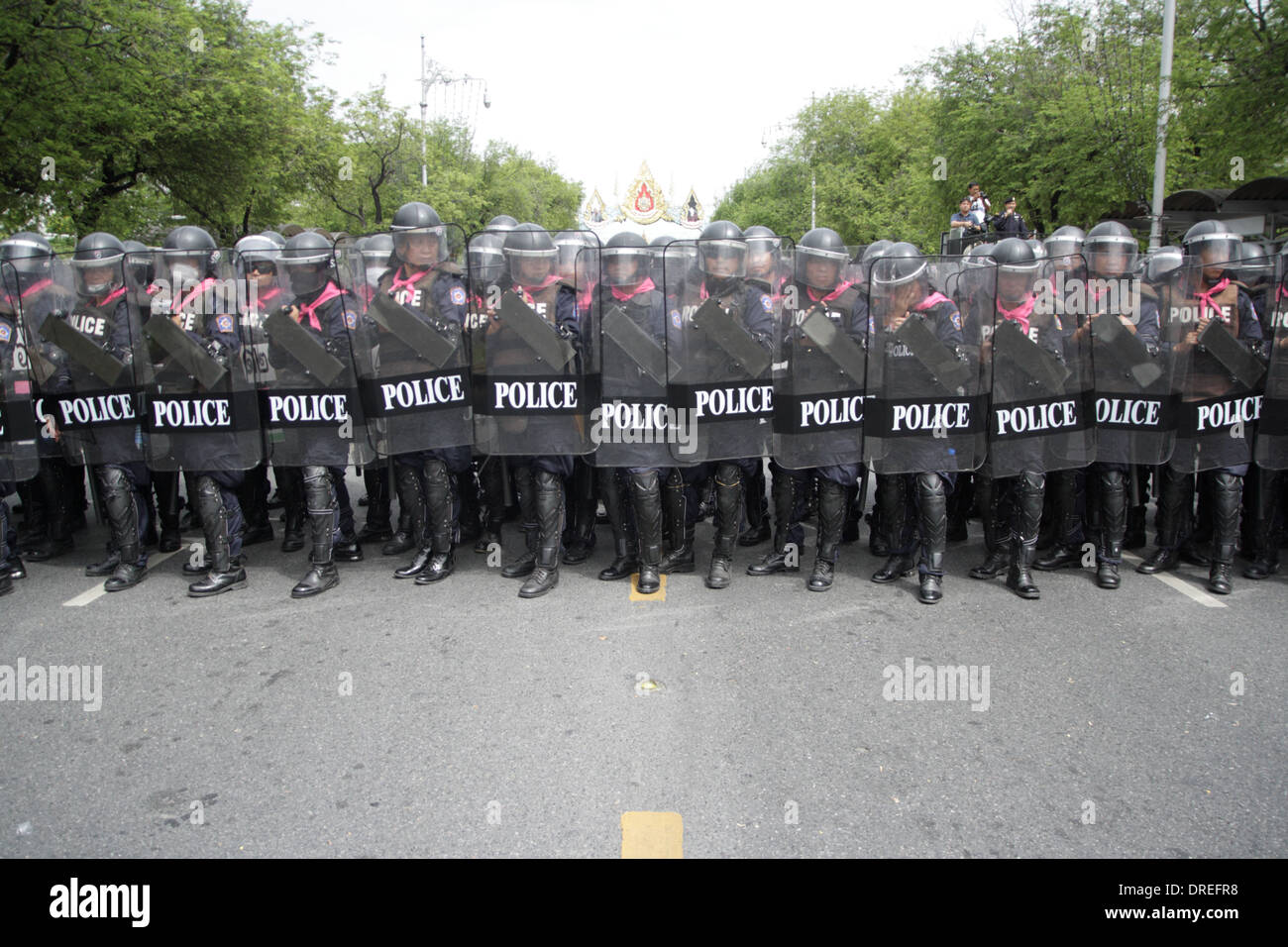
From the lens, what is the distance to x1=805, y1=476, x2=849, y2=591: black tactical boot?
212 inches

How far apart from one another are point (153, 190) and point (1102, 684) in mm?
17217

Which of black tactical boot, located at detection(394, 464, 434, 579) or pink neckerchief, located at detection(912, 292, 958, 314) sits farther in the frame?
black tactical boot, located at detection(394, 464, 434, 579)

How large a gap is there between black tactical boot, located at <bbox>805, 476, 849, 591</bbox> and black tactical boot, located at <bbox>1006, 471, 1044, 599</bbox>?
3.45 ft

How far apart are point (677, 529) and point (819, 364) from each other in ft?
4.80

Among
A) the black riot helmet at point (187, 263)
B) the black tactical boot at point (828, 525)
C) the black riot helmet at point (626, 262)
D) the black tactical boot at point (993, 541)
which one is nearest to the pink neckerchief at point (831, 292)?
the black riot helmet at point (626, 262)

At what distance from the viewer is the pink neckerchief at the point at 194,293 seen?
520 centimetres

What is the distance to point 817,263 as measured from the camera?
5074mm

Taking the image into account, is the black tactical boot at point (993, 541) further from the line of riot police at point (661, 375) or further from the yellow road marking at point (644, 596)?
the yellow road marking at point (644, 596)

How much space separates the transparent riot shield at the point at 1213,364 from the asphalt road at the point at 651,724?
906 mm

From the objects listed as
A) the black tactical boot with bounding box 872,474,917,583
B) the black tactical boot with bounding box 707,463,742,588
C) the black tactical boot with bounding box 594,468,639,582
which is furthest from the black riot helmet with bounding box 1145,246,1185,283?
the black tactical boot with bounding box 594,468,639,582

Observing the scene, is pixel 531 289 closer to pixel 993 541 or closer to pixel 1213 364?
pixel 993 541

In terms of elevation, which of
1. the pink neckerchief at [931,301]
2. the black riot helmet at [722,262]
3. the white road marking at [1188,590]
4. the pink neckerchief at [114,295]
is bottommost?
the white road marking at [1188,590]

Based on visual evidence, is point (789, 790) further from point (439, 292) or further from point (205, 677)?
point (439, 292)

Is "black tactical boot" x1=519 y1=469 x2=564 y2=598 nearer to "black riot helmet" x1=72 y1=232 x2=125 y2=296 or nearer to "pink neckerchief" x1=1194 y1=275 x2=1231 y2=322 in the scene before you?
"black riot helmet" x1=72 y1=232 x2=125 y2=296
